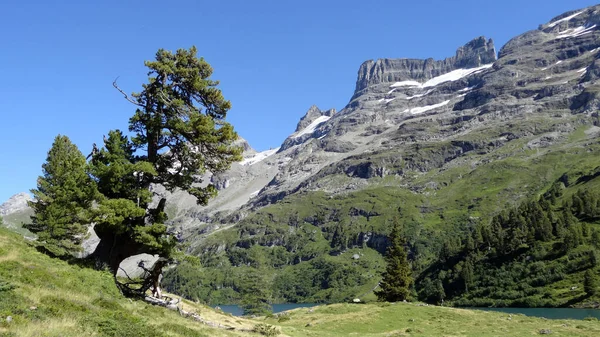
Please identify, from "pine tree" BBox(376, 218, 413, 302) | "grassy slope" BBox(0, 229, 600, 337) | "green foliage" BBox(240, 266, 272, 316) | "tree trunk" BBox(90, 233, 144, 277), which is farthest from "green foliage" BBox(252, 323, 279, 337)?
"green foliage" BBox(240, 266, 272, 316)

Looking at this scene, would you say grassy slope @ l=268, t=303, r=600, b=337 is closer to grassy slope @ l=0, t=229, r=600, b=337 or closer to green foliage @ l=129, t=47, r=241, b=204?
grassy slope @ l=0, t=229, r=600, b=337

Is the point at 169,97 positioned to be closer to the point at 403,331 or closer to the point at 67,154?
the point at 403,331

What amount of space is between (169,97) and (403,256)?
61.8m

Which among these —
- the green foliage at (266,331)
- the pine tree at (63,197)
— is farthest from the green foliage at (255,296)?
the green foliage at (266,331)

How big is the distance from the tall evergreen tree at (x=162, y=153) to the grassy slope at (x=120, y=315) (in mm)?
3963

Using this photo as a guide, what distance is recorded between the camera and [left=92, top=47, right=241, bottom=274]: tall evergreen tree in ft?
97.3

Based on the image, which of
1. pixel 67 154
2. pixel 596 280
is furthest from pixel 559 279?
pixel 67 154

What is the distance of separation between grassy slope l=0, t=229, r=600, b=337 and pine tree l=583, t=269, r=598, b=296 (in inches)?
6260

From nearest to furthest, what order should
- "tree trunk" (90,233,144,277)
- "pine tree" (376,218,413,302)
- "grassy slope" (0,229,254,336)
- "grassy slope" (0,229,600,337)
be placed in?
"grassy slope" (0,229,254,336) → "grassy slope" (0,229,600,337) → "tree trunk" (90,233,144,277) → "pine tree" (376,218,413,302)

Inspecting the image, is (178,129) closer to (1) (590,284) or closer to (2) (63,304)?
(2) (63,304)

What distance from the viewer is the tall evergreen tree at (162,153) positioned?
1168 inches

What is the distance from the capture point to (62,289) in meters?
20.5

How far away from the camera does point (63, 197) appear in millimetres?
28922

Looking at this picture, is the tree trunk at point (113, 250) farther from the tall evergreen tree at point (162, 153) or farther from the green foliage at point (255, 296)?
the green foliage at point (255, 296)
